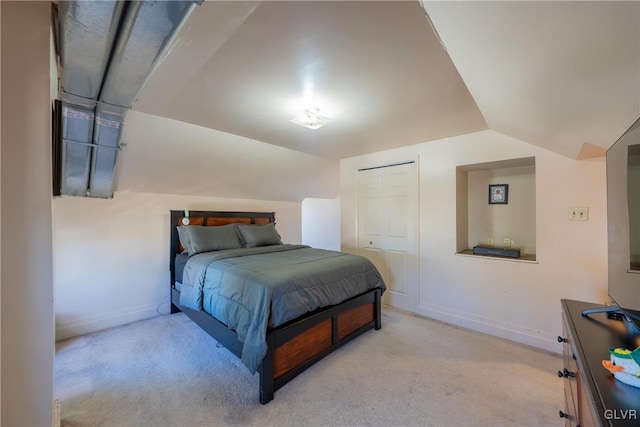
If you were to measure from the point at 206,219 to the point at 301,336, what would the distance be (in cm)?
224

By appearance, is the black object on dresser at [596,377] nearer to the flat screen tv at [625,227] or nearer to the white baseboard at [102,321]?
the flat screen tv at [625,227]

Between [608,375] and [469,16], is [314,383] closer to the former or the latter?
[608,375]

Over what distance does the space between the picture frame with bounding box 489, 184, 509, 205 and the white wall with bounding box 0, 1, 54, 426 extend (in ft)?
12.3

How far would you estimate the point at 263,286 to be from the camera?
1836mm

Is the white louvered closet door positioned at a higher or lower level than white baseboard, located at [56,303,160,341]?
higher

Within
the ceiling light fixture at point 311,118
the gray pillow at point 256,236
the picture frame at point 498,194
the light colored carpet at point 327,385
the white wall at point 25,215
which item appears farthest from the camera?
the gray pillow at point 256,236

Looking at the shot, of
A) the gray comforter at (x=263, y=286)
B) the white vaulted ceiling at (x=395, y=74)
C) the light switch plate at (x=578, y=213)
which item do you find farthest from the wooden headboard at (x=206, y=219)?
the light switch plate at (x=578, y=213)

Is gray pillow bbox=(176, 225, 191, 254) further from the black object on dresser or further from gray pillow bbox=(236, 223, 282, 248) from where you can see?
the black object on dresser

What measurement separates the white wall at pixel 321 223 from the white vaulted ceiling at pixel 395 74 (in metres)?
2.26

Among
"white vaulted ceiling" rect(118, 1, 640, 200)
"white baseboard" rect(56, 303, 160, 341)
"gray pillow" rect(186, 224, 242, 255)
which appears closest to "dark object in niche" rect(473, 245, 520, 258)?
"white vaulted ceiling" rect(118, 1, 640, 200)

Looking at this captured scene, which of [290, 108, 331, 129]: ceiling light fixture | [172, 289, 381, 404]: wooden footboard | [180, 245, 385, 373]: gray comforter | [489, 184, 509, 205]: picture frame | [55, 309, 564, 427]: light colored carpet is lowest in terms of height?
[55, 309, 564, 427]: light colored carpet

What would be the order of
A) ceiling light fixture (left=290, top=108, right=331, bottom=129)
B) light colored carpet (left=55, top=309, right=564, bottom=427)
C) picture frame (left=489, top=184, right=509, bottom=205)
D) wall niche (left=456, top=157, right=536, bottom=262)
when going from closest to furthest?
1. light colored carpet (left=55, top=309, right=564, bottom=427)
2. ceiling light fixture (left=290, top=108, right=331, bottom=129)
3. wall niche (left=456, top=157, right=536, bottom=262)
4. picture frame (left=489, top=184, right=509, bottom=205)

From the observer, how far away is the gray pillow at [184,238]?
3045mm

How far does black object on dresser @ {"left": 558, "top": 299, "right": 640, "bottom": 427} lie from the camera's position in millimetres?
667
